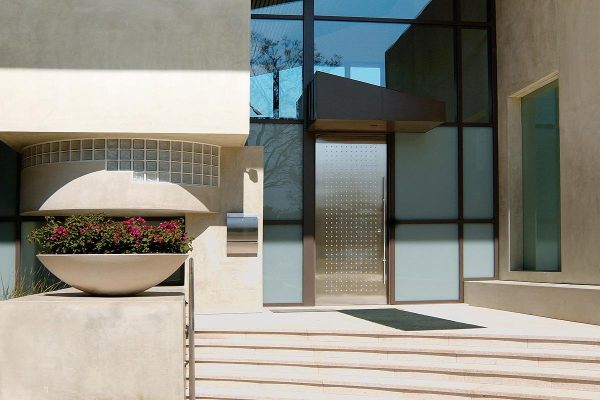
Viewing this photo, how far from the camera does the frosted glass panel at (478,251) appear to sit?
13695 mm

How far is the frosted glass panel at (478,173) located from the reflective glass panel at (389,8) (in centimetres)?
232

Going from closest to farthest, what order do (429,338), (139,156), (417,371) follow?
(417,371) → (429,338) → (139,156)

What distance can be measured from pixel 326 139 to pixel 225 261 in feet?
10.4

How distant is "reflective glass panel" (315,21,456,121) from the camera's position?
13.5 meters

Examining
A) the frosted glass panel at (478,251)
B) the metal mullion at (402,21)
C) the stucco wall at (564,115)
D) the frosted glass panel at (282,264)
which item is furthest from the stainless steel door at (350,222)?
the stucco wall at (564,115)

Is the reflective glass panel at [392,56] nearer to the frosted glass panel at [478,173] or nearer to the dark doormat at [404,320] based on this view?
the frosted glass panel at [478,173]

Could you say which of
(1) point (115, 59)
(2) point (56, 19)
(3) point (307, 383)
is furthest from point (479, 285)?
(2) point (56, 19)

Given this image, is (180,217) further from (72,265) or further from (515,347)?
(515,347)

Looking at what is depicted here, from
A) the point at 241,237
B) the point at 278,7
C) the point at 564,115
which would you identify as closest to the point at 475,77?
the point at 564,115

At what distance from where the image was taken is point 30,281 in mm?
12195

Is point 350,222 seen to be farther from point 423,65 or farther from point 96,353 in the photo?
point 96,353

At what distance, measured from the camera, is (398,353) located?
8266 millimetres

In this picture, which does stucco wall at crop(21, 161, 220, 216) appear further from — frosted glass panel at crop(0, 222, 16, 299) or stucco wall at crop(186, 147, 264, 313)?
frosted glass panel at crop(0, 222, 16, 299)

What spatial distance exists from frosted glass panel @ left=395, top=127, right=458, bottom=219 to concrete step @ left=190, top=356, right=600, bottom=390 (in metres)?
5.76
